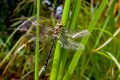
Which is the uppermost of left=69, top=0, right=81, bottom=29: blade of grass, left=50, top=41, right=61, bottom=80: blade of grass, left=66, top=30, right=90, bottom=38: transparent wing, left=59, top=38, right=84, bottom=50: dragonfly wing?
left=69, top=0, right=81, bottom=29: blade of grass

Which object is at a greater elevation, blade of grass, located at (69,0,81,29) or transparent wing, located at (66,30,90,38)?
blade of grass, located at (69,0,81,29)

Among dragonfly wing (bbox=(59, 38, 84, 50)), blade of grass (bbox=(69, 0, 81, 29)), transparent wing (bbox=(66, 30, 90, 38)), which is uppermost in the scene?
blade of grass (bbox=(69, 0, 81, 29))

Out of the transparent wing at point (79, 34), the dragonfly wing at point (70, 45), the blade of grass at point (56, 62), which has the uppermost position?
the transparent wing at point (79, 34)

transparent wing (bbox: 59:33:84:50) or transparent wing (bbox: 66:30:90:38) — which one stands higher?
transparent wing (bbox: 66:30:90:38)

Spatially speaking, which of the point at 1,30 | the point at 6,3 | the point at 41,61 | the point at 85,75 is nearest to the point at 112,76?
the point at 85,75

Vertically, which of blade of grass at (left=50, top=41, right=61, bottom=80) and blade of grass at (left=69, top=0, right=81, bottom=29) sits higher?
blade of grass at (left=69, top=0, right=81, bottom=29)

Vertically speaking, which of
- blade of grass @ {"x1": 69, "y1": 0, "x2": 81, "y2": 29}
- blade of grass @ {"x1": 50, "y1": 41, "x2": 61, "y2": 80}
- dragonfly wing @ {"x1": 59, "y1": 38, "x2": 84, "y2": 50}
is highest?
blade of grass @ {"x1": 69, "y1": 0, "x2": 81, "y2": 29}

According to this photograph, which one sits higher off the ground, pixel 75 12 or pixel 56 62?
pixel 75 12

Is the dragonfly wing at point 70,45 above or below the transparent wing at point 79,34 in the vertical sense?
below

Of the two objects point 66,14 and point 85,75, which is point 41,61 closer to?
point 85,75

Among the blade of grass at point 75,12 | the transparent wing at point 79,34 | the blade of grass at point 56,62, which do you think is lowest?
the blade of grass at point 56,62

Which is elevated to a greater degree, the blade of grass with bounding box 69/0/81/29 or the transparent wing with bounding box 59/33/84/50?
A: the blade of grass with bounding box 69/0/81/29

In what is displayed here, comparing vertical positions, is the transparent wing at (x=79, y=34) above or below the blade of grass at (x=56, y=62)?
above

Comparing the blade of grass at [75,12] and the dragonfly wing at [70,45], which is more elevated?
the blade of grass at [75,12]
